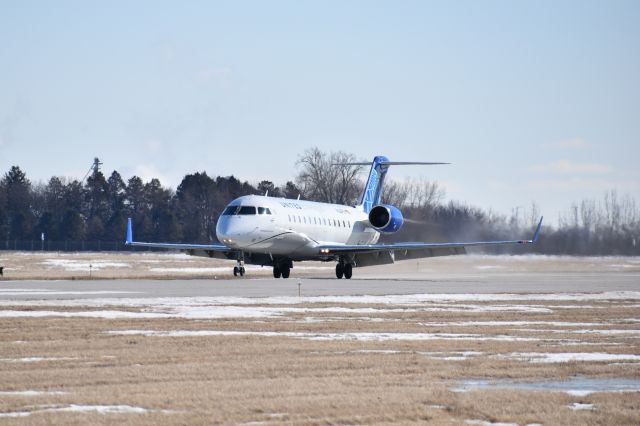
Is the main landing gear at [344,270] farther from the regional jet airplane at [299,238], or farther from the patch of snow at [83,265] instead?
the patch of snow at [83,265]

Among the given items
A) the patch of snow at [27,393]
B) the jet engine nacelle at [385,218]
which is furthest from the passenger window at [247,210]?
the patch of snow at [27,393]

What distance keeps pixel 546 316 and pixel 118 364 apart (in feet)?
41.0

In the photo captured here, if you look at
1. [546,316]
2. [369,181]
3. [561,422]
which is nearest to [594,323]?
[546,316]

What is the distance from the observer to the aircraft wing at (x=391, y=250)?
5031cm

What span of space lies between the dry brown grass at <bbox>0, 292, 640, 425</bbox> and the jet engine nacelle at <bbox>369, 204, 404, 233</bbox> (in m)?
33.7

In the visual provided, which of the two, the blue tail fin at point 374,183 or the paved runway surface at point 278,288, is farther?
the blue tail fin at point 374,183

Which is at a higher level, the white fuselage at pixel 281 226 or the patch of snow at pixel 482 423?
the white fuselage at pixel 281 226

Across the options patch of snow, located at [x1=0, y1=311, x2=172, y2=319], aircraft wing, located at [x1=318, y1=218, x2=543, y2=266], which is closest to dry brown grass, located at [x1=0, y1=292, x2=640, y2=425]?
patch of snow, located at [x1=0, y1=311, x2=172, y2=319]

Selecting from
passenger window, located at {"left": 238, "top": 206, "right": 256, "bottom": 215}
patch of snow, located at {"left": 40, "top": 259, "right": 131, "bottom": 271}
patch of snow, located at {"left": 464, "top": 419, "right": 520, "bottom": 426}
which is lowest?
patch of snow, located at {"left": 464, "top": 419, "right": 520, "bottom": 426}

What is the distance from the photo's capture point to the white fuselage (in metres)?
46.9

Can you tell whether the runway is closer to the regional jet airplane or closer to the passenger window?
the regional jet airplane

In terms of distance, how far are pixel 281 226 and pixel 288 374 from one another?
3377 centimetres

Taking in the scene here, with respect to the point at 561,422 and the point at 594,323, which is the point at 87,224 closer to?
the point at 594,323

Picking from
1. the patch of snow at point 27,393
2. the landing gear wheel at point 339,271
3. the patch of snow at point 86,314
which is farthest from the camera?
the landing gear wheel at point 339,271
